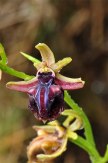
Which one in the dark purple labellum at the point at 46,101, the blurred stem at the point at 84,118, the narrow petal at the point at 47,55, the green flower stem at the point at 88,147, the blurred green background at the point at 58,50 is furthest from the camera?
the blurred green background at the point at 58,50

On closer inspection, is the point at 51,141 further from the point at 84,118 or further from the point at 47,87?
the point at 47,87

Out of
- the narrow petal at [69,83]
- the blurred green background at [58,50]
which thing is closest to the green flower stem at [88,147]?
the narrow petal at [69,83]

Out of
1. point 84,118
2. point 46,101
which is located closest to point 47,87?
point 46,101

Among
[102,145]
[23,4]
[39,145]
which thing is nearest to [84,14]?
[23,4]

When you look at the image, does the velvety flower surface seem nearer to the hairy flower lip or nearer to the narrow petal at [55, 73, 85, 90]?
the narrow petal at [55, 73, 85, 90]

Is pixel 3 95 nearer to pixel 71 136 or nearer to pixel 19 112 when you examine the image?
pixel 19 112

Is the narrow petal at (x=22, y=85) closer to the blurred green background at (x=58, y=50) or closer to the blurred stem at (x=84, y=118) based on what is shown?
the blurred stem at (x=84, y=118)
